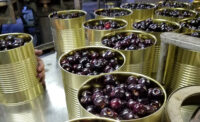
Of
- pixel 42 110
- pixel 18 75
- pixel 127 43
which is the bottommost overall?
pixel 42 110

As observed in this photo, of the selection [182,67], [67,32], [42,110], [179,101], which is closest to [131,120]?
[179,101]

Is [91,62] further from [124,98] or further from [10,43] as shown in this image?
[10,43]

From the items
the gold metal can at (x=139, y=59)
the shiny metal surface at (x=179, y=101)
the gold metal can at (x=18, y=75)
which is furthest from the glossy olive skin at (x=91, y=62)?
the shiny metal surface at (x=179, y=101)

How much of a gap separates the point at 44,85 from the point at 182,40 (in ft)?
3.38

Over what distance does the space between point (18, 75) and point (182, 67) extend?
3.32 ft

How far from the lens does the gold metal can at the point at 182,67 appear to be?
1161mm

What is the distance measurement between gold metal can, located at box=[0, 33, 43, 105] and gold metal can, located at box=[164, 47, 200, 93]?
890mm

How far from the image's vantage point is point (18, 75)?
4.11 feet

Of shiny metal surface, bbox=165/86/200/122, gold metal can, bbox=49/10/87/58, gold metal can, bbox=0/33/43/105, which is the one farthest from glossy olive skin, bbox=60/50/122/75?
gold metal can, bbox=49/10/87/58

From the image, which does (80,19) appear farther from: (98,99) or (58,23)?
(98,99)

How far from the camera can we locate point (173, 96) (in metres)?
0.88

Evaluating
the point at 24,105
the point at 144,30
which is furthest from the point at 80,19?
the point at 24,105

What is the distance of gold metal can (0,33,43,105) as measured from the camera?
120 centimetres

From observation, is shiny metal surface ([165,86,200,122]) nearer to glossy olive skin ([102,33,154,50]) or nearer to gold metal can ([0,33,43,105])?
glossy olive skin ([102,33,154,50])
